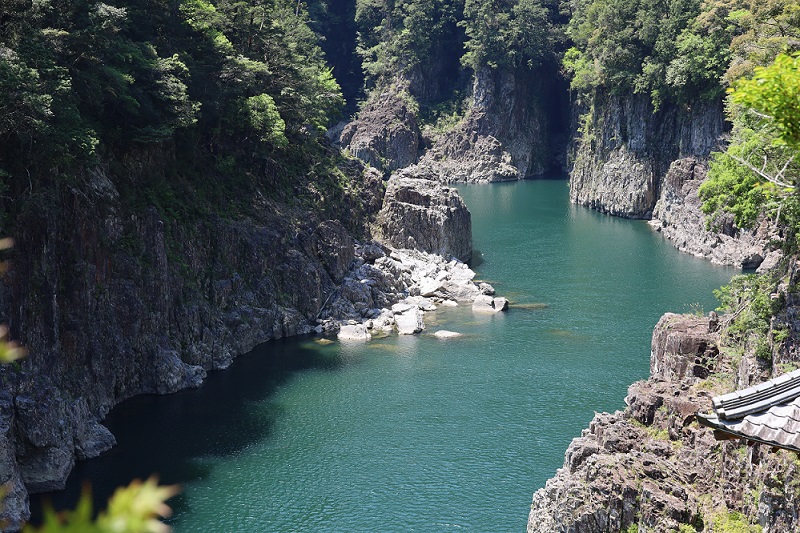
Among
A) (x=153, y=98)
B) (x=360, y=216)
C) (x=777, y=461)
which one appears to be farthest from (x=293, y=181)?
(x=777, y=461)

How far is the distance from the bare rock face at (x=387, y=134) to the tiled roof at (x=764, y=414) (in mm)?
108138

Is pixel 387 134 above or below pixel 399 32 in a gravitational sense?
below

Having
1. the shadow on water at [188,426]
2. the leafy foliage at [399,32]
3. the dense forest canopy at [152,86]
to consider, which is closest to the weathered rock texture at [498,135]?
the leafy foliage at [399,32]

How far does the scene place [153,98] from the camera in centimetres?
4459

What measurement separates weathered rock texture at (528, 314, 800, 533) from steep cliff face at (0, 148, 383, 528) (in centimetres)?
1793

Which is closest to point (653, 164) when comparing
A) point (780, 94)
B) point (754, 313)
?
point (754, 313)

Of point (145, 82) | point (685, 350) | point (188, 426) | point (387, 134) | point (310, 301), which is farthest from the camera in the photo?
point (387, 134)

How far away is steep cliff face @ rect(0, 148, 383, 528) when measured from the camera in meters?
32.4

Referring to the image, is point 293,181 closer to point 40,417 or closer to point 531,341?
point 531,341

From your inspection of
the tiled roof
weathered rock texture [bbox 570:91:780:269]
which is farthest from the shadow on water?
weathered rock texture [bbox 570:91:780:269]

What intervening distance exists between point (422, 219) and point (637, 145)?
3670 centimetres

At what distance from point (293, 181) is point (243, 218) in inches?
317

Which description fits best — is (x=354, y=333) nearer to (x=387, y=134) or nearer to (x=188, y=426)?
(x=188, y=426)

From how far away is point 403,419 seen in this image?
1537 inches
